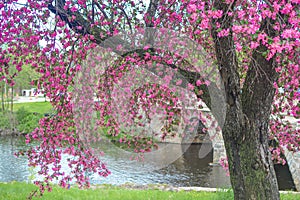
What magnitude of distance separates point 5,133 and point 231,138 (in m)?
23.2

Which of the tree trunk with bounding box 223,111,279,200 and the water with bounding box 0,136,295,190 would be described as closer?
the tree trunk with bounding box 223,111,279,200

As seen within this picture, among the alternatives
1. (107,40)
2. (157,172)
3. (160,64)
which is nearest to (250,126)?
(160,64)

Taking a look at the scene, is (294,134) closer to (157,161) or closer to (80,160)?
(80,160)

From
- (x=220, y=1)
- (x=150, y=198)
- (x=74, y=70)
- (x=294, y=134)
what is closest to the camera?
(x=220, y=1)

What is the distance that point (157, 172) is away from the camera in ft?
49.5

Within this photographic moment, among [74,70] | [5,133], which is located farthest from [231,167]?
[5,133]

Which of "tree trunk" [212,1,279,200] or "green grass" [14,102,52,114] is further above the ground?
"green grass" [14,102,52,114]

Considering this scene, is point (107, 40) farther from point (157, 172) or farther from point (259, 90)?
point (157, 172)

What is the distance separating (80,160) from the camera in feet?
14.6

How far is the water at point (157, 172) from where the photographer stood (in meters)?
13.4

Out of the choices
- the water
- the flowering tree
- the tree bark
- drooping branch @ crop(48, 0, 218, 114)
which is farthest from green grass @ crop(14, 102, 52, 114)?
the tree bark

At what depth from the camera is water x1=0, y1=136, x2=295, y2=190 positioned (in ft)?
44.0

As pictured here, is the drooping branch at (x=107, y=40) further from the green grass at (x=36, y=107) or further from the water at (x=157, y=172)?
the green grass at (x=36, y=107)

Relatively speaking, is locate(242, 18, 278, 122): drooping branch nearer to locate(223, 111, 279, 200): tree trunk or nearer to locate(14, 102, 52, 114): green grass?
locate(223, 111, 279, 200): tree trunk
